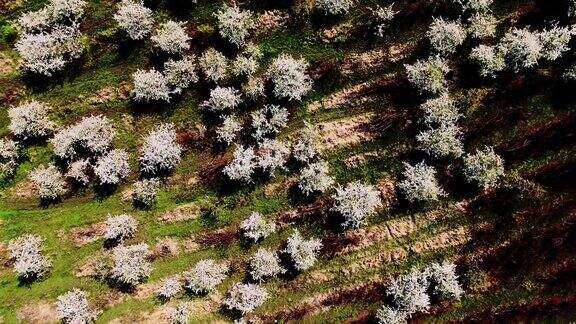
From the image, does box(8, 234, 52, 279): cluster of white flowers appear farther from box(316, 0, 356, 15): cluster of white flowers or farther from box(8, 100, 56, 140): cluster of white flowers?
box(316, 0, 356, 15): cluster of white flowers

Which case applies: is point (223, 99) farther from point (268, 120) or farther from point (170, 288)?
point (170, 288)

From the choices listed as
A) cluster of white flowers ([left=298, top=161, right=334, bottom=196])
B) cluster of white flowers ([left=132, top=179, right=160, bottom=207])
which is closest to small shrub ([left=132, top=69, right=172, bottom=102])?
cluster of white flowers ([left=132, top=179, right=160, bottom=207])

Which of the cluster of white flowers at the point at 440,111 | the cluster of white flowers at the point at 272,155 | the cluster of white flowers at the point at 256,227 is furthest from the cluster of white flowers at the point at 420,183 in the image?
the cluster of white flowers at the point at 256,227

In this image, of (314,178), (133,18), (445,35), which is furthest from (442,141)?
(133,18)

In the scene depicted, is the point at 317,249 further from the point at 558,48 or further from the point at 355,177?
the point at 558,48

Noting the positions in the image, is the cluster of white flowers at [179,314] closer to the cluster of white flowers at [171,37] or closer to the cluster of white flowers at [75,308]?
the cluster of white flowers at [75,308]
